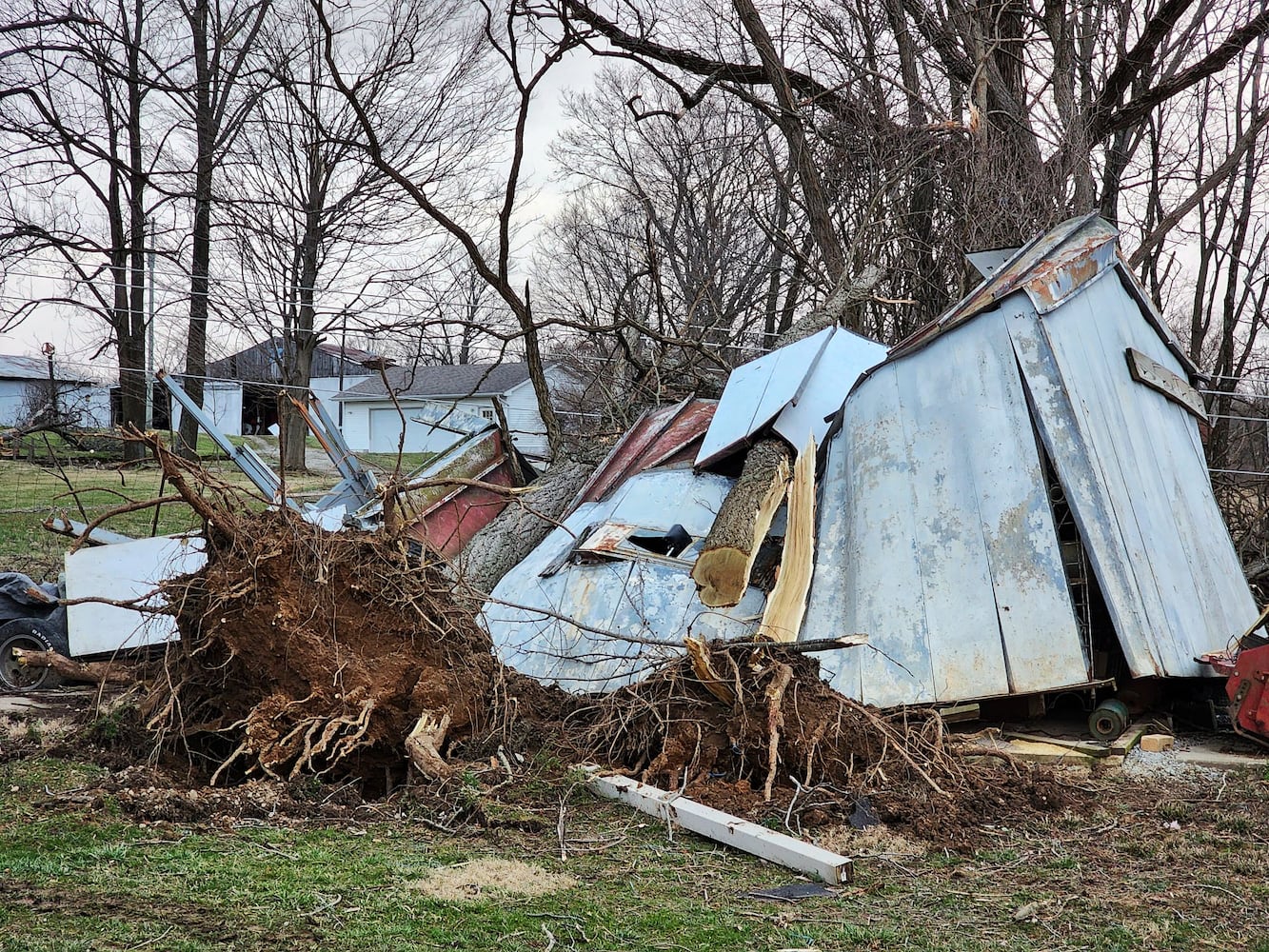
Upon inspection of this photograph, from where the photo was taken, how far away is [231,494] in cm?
641

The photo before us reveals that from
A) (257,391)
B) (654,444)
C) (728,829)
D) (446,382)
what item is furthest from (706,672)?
(446,382)

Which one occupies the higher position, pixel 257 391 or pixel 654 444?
pixel 257 391

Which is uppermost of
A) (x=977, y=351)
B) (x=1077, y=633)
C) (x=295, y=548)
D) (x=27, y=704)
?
(x=977, y=351)

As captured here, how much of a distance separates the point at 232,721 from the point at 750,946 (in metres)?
3.57

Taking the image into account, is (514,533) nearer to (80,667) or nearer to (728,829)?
(80,667)

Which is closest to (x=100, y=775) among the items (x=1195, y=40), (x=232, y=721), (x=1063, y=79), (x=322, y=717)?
(x=232, y=721)

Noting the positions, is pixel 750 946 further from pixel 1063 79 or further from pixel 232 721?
pixel 1063 79

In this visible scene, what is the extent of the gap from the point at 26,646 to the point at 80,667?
70.7 inches

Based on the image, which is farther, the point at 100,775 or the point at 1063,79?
the point at 1063,79

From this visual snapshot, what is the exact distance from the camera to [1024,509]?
283 inches

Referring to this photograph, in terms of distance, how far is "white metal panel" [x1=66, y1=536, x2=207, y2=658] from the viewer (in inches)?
320

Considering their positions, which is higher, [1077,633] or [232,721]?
[1077,633]

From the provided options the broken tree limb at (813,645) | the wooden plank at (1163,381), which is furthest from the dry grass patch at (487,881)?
the wooden plank at (1163,381)

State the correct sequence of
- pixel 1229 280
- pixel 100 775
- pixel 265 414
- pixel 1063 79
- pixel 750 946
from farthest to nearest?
pixel 265 414 < pixel 1229 280 < pixel 1063 79 < pixel 100 775 < pixel 750 946
